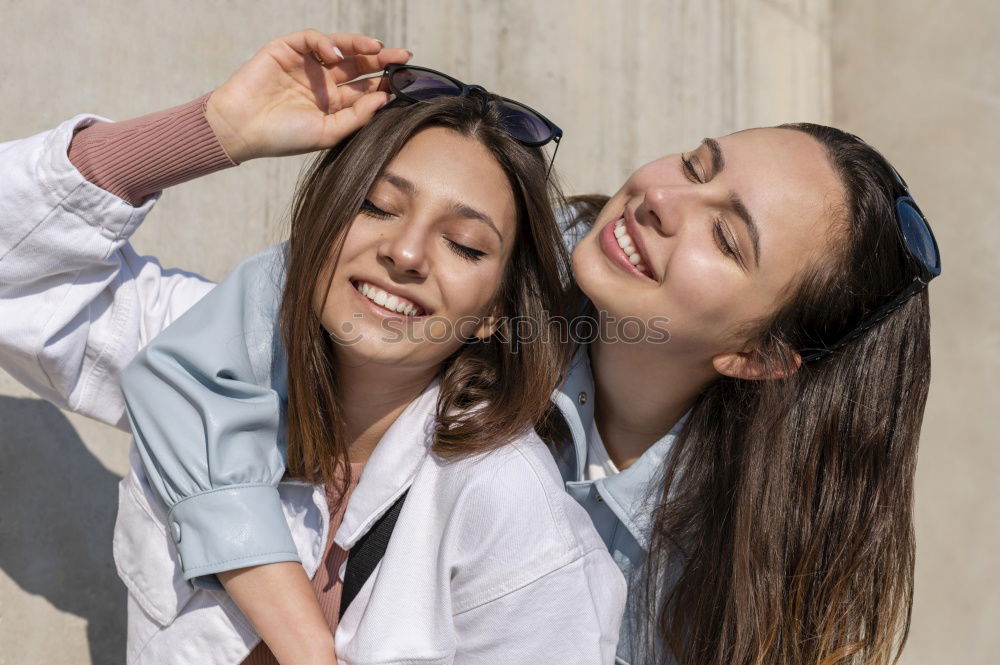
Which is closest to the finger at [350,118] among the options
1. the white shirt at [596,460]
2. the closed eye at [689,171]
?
the closed eye at [689,171]

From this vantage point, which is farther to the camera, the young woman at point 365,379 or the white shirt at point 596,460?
the white shirt at point 596,460

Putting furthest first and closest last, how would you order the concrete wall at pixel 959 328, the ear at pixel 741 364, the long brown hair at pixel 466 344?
the concrete wall at pixel 959 328 < the ear at pixel 741 364 < the long brown hair at pixel 466 344

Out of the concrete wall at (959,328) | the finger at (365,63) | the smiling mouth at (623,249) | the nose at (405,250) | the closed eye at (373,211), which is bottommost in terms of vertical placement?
the concrete wall at (959,328)

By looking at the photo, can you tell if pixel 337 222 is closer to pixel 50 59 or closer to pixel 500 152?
pixel 500 152

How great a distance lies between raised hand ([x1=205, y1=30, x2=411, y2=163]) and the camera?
185 centimetres

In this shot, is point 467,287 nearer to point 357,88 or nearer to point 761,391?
point 357,88

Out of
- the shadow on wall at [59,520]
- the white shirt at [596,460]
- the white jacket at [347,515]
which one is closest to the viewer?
the white jacket at [347,515]

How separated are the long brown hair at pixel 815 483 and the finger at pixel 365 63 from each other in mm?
939

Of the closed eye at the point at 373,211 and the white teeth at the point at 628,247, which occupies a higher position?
the closed eye at the point at 373,211

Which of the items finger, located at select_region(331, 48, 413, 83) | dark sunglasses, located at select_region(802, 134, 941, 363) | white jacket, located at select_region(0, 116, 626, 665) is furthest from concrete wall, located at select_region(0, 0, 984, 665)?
dark sunglasses, located at select_region(802, 134, 941, 363)

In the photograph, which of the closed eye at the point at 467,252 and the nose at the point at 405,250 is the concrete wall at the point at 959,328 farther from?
the nose at the point at 405,250

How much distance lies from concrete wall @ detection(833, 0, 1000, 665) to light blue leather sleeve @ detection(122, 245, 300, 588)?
11.6ft

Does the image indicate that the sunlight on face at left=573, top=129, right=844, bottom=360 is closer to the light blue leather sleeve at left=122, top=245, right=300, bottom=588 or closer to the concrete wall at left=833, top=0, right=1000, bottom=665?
the light blue leather sleeve at left=122, top=245, right=300, bottom=588

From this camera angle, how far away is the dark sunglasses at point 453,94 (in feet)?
6.29
